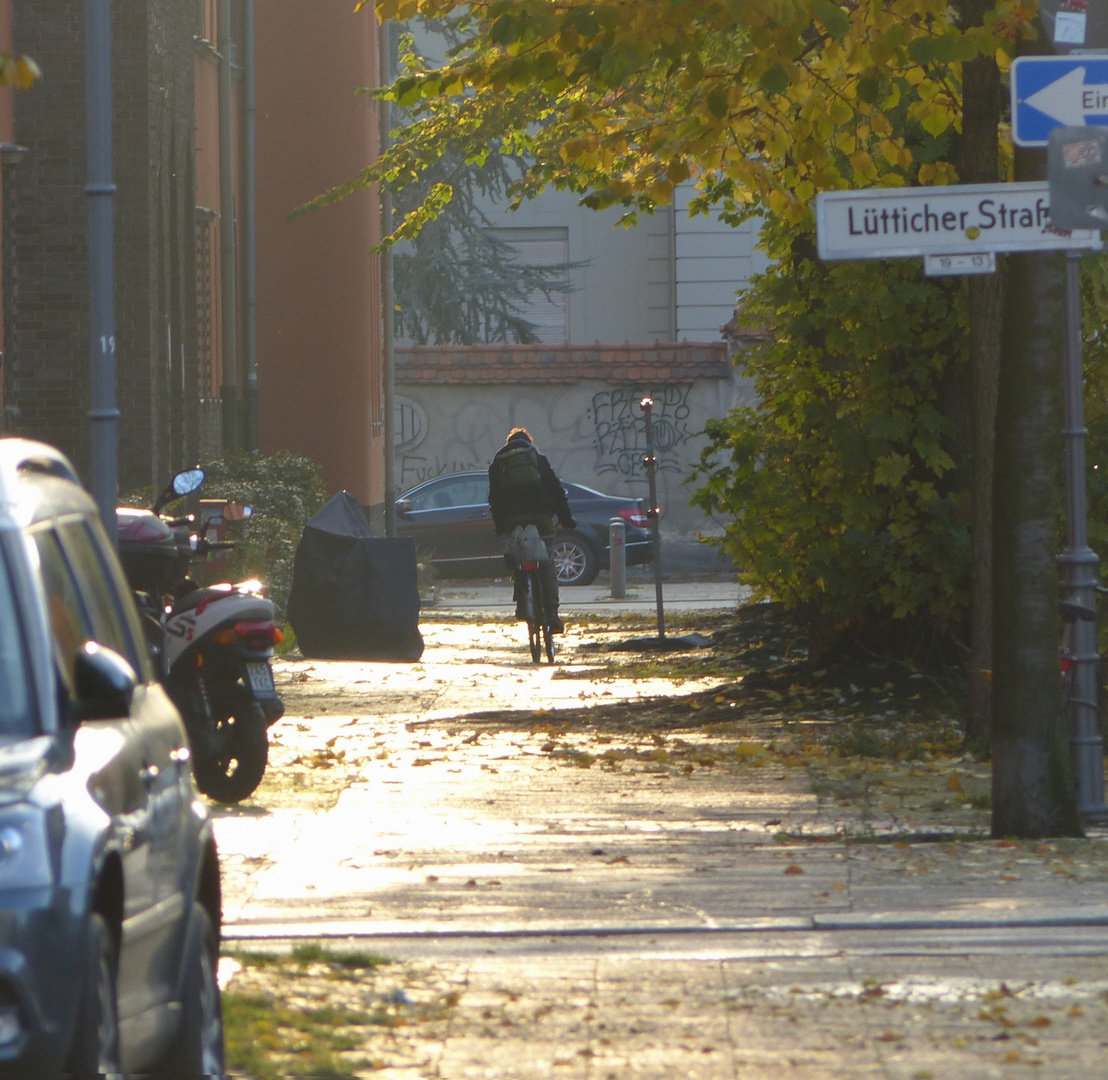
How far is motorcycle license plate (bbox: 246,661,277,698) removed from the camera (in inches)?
371

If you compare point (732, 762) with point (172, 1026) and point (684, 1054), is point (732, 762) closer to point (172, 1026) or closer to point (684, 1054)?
point (684, 1054)

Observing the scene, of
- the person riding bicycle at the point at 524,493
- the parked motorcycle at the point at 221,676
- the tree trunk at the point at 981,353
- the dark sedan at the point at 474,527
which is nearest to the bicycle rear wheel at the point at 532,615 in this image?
the person riding bicycle at the point at 524,493

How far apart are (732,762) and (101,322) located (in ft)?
12.3

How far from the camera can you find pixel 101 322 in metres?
9.32

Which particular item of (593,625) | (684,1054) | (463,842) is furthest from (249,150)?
(684,1054)

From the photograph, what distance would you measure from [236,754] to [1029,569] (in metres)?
3.54

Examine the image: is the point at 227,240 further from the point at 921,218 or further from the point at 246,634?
the point at 921,218

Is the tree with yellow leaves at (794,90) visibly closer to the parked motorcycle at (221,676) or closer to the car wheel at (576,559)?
the parked motorcycle at (221,676)

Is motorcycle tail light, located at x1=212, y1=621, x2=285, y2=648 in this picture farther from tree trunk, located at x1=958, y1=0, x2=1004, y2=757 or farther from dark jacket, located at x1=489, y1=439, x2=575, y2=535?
dark jacket, located at x1=489, y1=439, x2=575, y2=535

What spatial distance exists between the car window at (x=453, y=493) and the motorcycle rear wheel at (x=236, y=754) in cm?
2112

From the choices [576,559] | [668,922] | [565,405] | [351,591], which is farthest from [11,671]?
[565,405]

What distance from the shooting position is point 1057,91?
7797 mm

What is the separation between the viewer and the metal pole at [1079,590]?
8.34m

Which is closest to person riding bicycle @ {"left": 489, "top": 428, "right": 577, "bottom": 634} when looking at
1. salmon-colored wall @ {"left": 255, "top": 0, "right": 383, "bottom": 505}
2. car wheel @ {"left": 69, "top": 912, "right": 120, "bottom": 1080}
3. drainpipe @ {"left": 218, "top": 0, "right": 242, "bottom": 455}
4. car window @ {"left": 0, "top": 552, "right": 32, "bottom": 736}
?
drainpipe @ {"left": 218, "top": 0, "right": 242, "bottom": 455}
